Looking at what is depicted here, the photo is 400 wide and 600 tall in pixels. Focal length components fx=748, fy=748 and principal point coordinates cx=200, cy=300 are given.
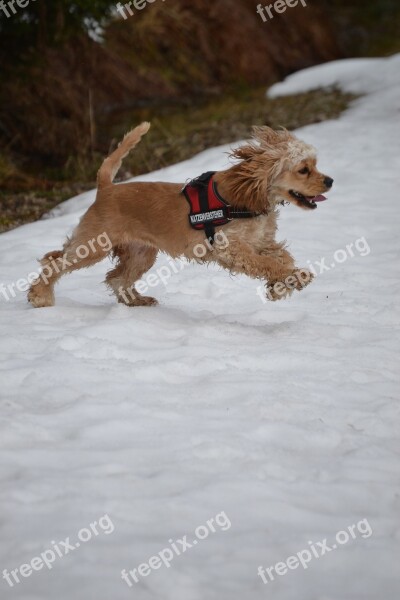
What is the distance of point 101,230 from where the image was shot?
5.28 meters

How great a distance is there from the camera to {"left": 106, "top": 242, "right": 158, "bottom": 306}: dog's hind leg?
5645 millimetres

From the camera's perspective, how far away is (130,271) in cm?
568

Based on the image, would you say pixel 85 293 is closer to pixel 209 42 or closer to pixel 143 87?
pixel 143 87

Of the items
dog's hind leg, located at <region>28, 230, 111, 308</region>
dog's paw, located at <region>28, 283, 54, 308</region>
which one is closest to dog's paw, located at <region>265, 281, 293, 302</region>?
dog's hind leg, located at <region>28, 230, 111, 308</region>

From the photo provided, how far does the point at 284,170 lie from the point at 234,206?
0.42 metres

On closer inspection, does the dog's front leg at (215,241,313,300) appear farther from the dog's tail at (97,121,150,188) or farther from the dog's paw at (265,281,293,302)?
the dog's tail at (97,121,150,188)

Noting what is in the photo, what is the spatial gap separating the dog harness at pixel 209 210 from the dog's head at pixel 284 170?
8.8 inches

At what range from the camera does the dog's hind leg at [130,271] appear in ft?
18.5

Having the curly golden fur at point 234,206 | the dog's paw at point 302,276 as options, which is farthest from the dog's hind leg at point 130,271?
the dog's paw at point 302,276

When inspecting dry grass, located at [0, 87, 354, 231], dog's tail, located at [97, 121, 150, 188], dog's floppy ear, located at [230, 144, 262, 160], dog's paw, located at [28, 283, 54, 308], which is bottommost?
dry grass, located at [0, 87, 354, 231]

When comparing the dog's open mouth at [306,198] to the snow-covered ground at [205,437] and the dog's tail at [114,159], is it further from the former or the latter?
the dog's tail at [114,159]

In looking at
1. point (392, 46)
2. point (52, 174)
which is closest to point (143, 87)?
point (52, 174)

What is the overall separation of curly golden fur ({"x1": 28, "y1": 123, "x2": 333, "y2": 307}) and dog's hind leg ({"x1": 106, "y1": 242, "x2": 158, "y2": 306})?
190 mm

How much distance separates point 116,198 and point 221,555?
10.2 feet
